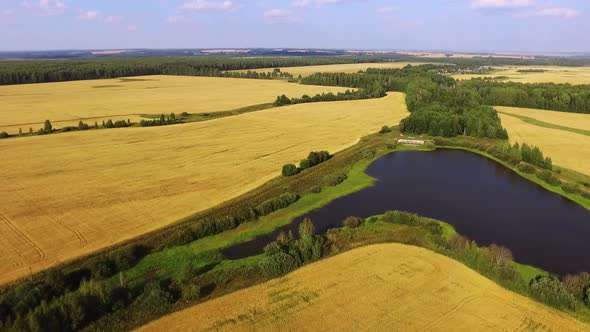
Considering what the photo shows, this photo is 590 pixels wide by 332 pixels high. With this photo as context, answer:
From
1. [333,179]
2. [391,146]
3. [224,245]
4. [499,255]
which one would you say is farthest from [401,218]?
[391,146]

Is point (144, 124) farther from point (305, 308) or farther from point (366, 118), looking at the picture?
point (305, 308)

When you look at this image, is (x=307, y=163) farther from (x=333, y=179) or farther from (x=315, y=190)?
(x=315, y=190)

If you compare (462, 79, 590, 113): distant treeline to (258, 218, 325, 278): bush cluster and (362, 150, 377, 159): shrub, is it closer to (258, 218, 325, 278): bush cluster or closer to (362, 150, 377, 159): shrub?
(362, 150, 377, 159): shrub

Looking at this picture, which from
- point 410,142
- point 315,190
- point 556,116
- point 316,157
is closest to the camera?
point 315,190

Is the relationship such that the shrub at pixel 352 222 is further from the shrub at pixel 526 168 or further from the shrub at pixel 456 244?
the shrub at pixel 526 168

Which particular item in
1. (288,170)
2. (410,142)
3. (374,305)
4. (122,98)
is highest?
(122,98)

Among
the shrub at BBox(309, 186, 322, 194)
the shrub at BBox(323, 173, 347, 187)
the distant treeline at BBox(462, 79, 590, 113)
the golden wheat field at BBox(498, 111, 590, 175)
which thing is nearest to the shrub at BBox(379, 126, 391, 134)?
the golden wheat field at BBox(498, 111, 590, 175)

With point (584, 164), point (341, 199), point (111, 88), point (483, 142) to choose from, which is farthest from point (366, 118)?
point (111, 88)
